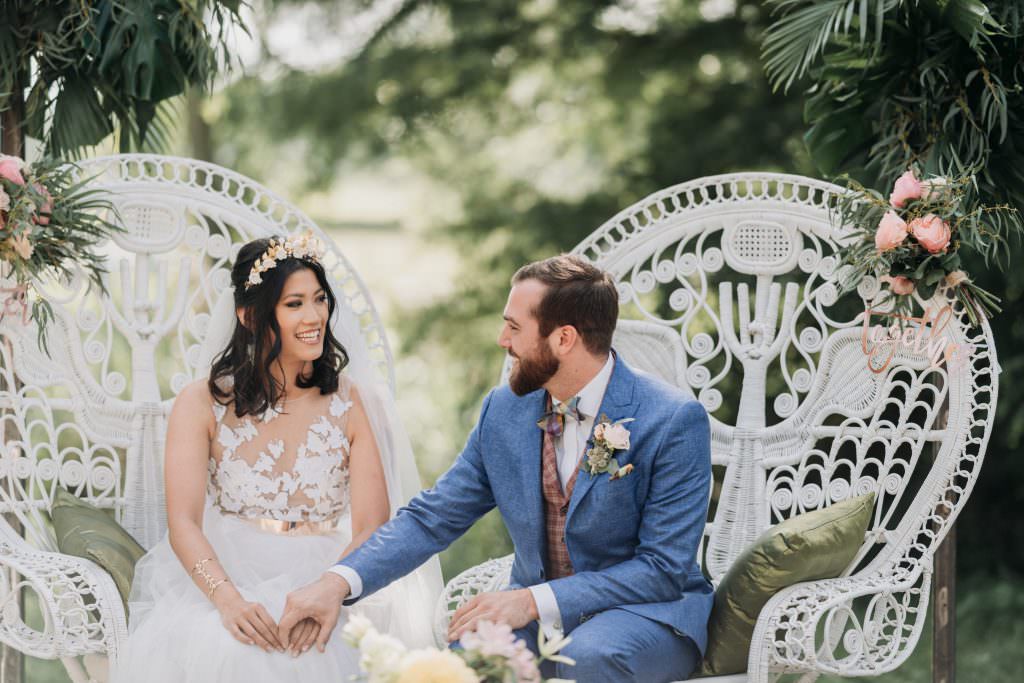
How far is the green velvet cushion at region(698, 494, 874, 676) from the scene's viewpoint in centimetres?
304

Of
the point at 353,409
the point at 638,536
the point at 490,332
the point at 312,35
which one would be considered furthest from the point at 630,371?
the point at 312,35

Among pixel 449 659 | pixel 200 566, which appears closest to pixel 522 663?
pixel 449 659

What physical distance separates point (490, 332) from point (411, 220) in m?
1.01

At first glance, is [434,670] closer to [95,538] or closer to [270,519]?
[270,519]

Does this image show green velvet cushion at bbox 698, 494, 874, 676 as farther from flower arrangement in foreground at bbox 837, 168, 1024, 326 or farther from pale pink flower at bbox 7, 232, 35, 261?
pale pink flower at bbox 7, 232, 35, 261

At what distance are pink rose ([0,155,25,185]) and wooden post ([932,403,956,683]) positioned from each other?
3039mm

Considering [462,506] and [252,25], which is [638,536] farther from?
[252,25]

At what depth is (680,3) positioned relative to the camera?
7031 mm

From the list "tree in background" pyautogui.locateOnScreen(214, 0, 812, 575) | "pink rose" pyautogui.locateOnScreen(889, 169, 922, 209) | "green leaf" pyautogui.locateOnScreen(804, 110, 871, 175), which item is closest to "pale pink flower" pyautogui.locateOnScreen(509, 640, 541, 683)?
"pink rose" pyautogui.locateOnScreen(889, 169, 922, 209)

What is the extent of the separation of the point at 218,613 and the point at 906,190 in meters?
2.23

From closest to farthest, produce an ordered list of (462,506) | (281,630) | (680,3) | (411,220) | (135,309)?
(281,630) → (462,506) → (135,309) → (680,3) → (411,220)

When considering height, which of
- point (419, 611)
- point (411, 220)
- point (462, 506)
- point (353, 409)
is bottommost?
point (419, 611)

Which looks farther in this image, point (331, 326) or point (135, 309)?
point (135, 309)

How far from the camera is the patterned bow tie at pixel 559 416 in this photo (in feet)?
10.2
